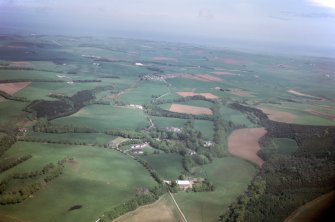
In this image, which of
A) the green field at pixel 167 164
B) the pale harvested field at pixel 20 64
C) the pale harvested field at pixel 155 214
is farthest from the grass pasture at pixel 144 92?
the pale harvested field at pixel 155 214

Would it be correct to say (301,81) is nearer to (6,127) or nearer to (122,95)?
(122,95)

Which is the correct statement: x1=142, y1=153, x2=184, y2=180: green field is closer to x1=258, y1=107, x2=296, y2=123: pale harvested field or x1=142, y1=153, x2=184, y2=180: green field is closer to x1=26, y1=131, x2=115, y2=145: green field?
x1=26, y1=131, x2=115, y2=145: green field

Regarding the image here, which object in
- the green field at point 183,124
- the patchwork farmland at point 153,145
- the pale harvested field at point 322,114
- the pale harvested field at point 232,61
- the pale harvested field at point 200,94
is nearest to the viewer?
the patchwork farmland at point 153,145

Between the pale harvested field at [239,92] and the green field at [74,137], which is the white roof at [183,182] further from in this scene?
the pale harvested field at [239,92]

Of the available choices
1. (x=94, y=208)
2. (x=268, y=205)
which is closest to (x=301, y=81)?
(x=268, y=205)

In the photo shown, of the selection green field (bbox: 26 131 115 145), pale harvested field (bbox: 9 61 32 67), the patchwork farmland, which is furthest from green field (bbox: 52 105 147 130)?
pale harvested field (bbox: 9 61 32 67)
